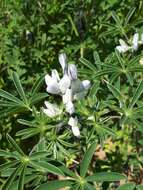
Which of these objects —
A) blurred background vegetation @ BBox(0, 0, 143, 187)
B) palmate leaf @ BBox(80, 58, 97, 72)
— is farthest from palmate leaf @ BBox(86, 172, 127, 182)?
blurred background vegetation @ BBox(0, 0, 143, 187)

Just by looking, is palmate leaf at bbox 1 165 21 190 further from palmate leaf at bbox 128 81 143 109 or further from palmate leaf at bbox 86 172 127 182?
palmate leaf at bbox 128 81 143 109

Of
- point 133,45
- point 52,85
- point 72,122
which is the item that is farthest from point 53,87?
point 133,45

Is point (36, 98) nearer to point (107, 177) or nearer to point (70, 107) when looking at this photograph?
point (70, 107)

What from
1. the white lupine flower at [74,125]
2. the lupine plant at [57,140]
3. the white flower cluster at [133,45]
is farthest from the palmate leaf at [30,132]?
the white flower cluster at [133,45]

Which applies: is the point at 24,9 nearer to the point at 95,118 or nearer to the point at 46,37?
the point at 46,37

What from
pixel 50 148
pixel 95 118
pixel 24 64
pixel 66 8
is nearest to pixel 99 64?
pixel 95 118

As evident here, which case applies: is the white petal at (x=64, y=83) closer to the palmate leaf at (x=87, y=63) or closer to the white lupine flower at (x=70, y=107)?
the white lupine flower at (x=70, y=107)

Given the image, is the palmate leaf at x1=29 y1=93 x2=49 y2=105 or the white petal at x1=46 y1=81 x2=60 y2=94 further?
the palmate leaf at x1=29 y1=93 x2=49 y2=105

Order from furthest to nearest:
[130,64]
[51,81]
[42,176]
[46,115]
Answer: [130,64] < [42,176] < [46,115] < [51,81]
